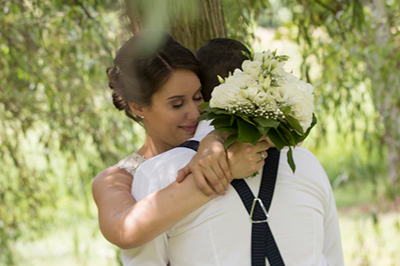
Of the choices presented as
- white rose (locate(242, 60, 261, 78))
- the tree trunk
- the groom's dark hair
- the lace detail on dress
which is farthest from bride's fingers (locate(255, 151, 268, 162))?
the tree trunk

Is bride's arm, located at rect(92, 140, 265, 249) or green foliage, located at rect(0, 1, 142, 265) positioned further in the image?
green foliage, located at rect(0, 1, 142, 265)

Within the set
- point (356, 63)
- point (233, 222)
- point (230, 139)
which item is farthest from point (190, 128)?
point (356, 63)

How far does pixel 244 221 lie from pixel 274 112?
31 cm

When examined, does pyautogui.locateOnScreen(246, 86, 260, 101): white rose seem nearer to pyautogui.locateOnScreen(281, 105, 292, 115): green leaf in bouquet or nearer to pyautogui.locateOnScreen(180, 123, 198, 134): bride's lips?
pyautogui.locateOnScreen(281, 105, 292, 115): green leaf in bouquet

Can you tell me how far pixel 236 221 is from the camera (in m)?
1.45

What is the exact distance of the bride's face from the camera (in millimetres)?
1995

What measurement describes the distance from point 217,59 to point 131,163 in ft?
1.94

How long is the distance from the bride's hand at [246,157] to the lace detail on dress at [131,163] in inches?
26.2

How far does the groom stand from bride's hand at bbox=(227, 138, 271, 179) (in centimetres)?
5

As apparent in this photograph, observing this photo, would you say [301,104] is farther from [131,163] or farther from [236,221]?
[131,163]

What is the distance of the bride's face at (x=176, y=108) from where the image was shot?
6.55ft

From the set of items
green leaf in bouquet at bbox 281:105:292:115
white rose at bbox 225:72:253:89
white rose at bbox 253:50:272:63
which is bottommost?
green leaf in bouquet at bbox 281:105:292:115

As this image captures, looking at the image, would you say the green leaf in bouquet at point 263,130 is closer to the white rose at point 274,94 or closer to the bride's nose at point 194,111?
the white rose at point 274,94

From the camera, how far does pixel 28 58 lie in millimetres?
4262
